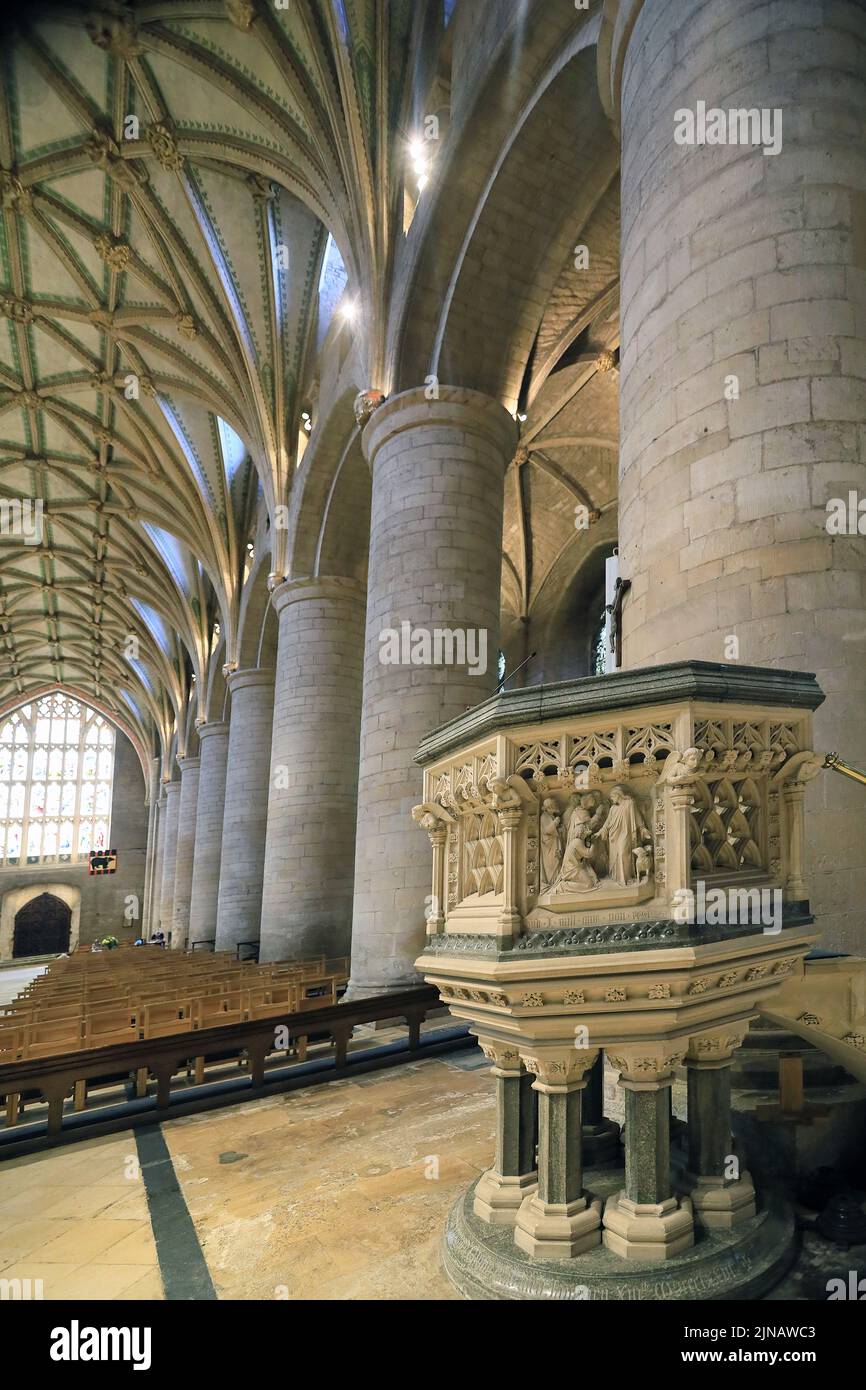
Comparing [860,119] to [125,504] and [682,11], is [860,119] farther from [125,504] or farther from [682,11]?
[125,504]

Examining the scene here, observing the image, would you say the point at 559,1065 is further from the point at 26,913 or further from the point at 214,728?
the point at 26,913

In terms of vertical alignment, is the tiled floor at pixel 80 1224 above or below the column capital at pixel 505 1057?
below

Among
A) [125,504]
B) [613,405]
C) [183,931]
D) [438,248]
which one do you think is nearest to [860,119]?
[438,248]

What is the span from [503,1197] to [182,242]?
626 inches

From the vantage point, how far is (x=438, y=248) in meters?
9.56

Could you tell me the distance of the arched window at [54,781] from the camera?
39.7m

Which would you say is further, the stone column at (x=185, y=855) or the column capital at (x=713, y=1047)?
the stone column at (x=185, y=855)

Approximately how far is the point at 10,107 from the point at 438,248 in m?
8.59

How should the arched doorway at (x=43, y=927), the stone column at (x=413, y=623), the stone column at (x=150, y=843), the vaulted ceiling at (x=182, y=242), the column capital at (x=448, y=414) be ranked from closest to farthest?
the stone column at (x=413, y=623) → the column capital at (x=448, y=414) → the vaulted ceiling at (x=182, y=242) → the stone column at (x=150, y=843) → the arched doorway at (x=43, y=927)

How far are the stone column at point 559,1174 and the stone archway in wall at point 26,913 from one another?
40213 millimetres

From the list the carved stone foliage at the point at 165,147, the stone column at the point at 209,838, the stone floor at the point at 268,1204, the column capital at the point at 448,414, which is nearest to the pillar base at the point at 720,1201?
the stone floor at the point at 268,1204

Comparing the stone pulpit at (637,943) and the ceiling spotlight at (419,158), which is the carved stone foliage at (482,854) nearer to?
the stone pulpit at (637,943)

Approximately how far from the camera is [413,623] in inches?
352

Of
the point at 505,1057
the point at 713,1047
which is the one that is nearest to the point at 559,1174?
the point at 505,1057
